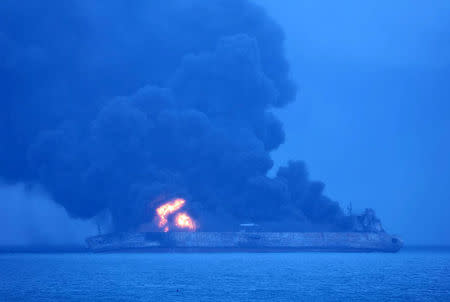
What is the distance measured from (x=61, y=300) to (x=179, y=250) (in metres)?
63.8

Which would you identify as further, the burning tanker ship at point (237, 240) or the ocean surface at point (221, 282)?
the burning tanker ship at point (237, 240)

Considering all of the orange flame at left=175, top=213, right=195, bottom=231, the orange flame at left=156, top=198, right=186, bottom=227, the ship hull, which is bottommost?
the ship hull

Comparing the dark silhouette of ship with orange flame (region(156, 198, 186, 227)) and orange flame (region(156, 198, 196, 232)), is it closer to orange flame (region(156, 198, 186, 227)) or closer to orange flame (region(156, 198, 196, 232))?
orange flame (region(156, 198, 196, 232))

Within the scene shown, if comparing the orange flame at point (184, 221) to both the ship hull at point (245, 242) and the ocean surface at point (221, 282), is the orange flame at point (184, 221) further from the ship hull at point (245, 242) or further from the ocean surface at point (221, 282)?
the ocean surface at point (221, 282)

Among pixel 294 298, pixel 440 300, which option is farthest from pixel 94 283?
pixel 440 300

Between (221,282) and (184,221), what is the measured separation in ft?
147

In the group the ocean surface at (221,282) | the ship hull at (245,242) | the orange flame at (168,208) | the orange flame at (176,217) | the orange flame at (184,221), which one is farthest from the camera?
the ship hull at (245,242)

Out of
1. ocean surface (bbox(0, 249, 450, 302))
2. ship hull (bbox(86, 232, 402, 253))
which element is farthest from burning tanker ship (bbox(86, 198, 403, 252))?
ocean surface (bbox(0, 249, 450, 302))

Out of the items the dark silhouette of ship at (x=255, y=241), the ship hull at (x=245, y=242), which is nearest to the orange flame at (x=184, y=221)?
the dark silhouette of ship at (x=255, y=241)

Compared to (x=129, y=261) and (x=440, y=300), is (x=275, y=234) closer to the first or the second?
(x=129, y=261)

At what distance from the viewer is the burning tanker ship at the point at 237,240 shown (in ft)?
385

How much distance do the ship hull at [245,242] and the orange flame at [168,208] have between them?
4.35m

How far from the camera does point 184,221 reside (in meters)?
116

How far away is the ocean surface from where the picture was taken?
2441 inches
